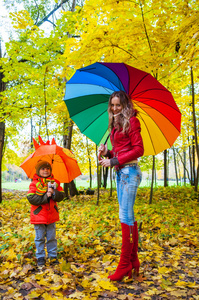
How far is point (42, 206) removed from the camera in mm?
3055

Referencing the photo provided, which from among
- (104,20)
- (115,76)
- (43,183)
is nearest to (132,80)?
(115,76)

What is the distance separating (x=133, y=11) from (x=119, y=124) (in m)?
3.31

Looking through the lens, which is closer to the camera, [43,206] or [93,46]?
[43,206]

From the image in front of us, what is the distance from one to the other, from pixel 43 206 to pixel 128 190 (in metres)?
1.32

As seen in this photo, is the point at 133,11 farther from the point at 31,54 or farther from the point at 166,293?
the point at 166,293

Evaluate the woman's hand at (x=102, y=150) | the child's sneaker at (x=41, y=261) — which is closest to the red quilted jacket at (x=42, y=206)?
the child's sneaker at (x=41, y=261)

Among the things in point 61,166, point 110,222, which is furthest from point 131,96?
point 110,222

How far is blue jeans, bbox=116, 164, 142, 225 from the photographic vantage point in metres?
2.40

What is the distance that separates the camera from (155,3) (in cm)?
424

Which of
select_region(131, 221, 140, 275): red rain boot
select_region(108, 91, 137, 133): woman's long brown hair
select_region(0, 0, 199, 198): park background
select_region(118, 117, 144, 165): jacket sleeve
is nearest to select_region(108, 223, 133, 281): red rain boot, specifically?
select_region(131, 221, 140, 275): red rain boot

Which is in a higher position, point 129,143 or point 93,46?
point 93,46

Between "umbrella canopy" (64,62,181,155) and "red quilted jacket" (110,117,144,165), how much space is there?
0.47 meters

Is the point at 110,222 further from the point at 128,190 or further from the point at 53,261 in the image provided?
the point at 128,190

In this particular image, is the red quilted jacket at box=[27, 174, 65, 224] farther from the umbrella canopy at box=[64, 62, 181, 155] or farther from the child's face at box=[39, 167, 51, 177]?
the umbrella canopy at box=[64, 62, 181, 155]
